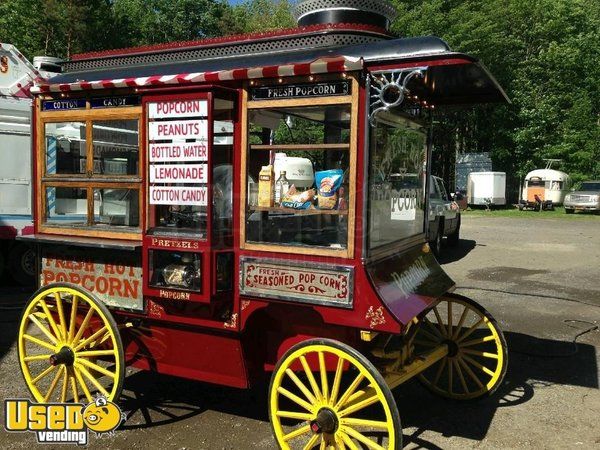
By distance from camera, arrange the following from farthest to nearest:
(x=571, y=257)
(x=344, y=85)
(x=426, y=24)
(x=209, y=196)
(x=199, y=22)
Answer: (x=199, y=22) → (x=426, y=24) → (x=571, y=257) → (x=209, y=196) → (x=344, y=85)

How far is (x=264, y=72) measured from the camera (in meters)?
3.46

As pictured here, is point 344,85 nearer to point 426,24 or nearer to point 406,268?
point 406,268

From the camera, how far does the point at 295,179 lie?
3758 millimetres

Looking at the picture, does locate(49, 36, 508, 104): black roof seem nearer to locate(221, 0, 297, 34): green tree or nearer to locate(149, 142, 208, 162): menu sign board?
locate(149, 142, 208, 162): menu sign board

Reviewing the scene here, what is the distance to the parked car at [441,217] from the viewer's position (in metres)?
13.0

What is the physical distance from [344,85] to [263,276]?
134 centimetres

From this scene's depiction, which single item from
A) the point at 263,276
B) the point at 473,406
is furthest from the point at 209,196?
the point at 473,406

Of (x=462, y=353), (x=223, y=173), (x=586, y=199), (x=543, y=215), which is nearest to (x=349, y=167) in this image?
(x=223, y=173)

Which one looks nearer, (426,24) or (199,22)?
(426,24)

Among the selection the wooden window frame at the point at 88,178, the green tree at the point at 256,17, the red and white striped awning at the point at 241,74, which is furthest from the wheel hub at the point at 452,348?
the green tree at the point at 256,17

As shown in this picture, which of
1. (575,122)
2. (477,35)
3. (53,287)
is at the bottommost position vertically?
(53,287)

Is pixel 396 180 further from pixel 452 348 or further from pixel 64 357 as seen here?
pixel 64 357

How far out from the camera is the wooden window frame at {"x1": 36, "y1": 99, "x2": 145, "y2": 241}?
4.00m

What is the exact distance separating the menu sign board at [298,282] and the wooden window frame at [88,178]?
0.95 m
